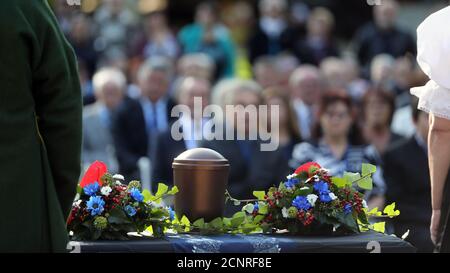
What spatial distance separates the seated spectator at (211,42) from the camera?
14078 millimetres

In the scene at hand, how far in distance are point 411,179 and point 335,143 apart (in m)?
0.89

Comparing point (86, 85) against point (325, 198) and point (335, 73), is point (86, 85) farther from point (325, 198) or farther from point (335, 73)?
point (325, 198)

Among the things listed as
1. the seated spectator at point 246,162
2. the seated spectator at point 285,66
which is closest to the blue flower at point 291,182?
the seated spectator at point 246,162

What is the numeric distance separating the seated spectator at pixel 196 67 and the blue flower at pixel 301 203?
711 cm

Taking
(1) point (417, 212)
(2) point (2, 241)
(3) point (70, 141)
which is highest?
(3) point (70, 141)

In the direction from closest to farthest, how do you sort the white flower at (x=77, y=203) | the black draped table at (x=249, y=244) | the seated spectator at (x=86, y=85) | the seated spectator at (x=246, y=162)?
the black draped table at (x=249, y=244) → the white flower at (x=77, y=203) → the seated spectator at (x=246, y=162) → the seated spectator at (x=86, y=85)

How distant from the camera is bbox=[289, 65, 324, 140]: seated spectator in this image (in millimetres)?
11141

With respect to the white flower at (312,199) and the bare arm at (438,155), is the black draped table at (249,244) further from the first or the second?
the bare arm at (438,155)

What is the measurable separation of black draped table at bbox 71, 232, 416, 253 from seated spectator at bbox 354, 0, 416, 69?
921 cm

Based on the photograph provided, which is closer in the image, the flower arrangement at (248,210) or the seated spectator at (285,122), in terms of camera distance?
the flower arrangement at (248,210)

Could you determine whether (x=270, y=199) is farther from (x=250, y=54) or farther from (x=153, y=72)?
(x=250, y=54)
